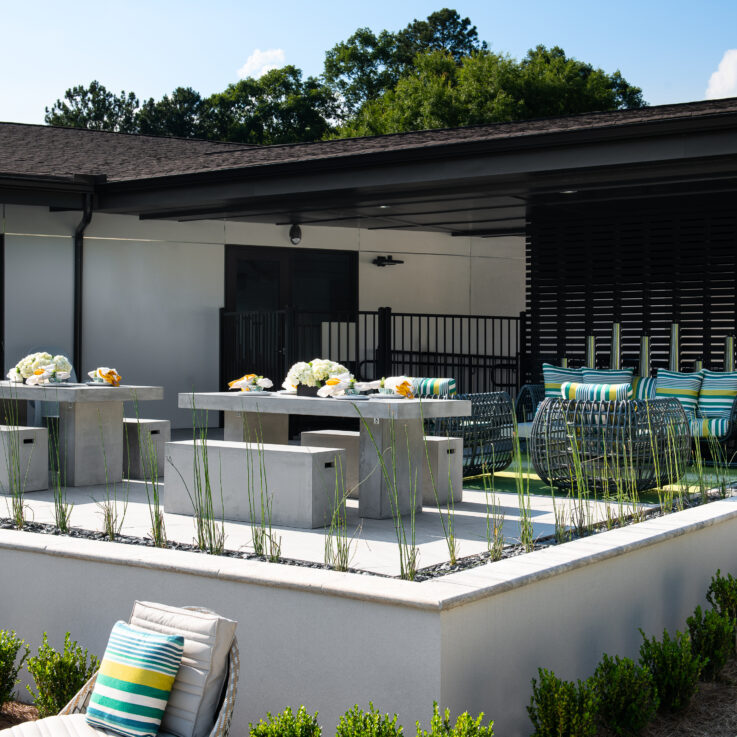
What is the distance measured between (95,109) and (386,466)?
42.2 m

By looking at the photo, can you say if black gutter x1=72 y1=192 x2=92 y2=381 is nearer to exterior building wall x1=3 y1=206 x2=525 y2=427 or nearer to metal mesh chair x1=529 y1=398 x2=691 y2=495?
exterior building wall x1=3 y1=206 x2=525 y2=427

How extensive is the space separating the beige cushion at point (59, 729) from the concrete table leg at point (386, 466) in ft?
9.79

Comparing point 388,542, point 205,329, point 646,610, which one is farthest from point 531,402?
point 646,610

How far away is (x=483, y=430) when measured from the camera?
7.99 meters

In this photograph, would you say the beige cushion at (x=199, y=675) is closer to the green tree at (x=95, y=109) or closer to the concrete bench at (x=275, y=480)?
the concrete bench at (x=275, y=480)

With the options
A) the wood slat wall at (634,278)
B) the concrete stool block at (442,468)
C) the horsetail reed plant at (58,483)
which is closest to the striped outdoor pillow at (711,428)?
the wood slat wall at (634,278)

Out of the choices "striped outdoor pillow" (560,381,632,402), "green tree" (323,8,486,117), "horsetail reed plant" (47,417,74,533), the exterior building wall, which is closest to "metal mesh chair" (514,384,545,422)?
"striped outdoor pillow" (560,381,632,402)

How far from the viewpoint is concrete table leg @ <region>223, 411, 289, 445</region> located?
25.2 ft

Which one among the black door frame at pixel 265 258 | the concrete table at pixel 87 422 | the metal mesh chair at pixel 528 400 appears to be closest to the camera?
the concrete table at pixel 87 422

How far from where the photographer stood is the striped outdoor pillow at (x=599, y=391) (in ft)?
27.8

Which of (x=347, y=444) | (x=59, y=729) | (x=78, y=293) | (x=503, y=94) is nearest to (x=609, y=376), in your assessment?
(x=347, y=444)

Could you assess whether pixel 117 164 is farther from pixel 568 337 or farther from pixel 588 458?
pixel 588 458

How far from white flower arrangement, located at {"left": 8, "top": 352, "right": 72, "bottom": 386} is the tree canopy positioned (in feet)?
92.0

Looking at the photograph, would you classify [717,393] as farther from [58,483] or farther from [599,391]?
[58,483]
